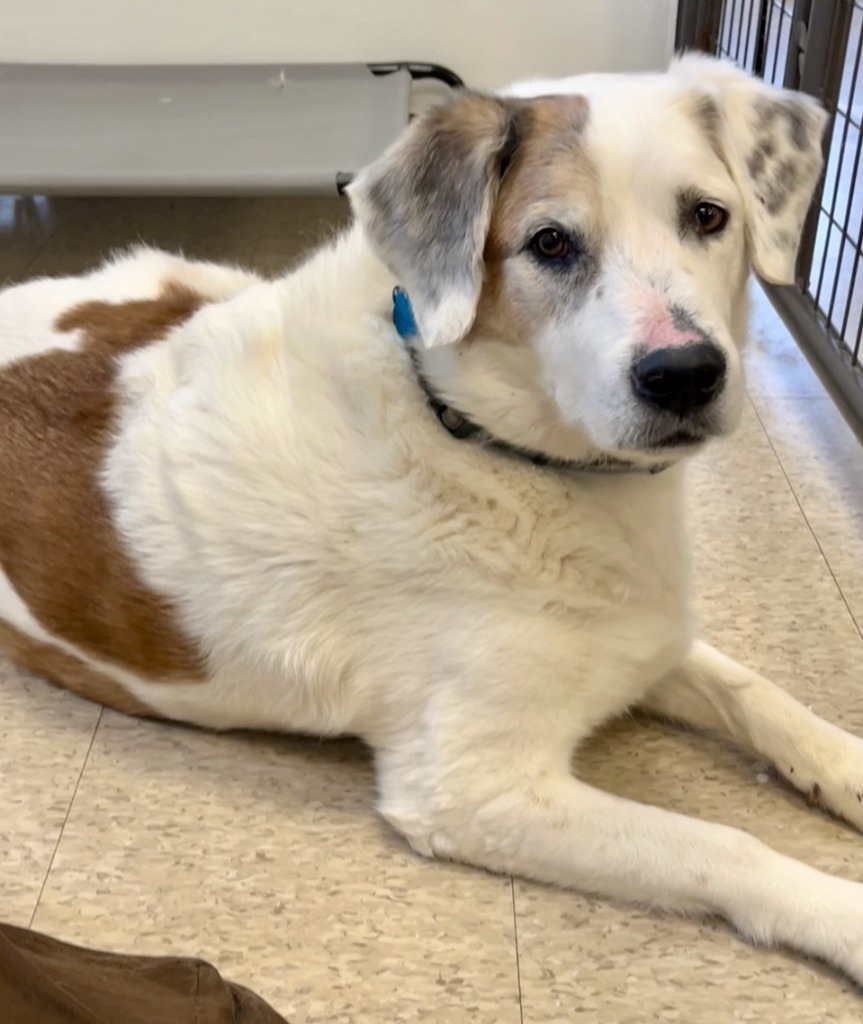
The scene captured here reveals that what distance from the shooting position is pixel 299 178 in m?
2.87

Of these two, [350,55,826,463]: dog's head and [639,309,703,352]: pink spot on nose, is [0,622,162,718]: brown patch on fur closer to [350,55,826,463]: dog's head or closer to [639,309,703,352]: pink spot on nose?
[350,55,826,463]: dog's head

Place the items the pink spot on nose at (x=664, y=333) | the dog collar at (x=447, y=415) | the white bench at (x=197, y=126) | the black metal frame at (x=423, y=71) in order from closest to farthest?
the pink spot on nose at (x=664, y=333) → the dog collar at (x=447, y=415) → the white bench at (x=197, y=126) → the black metal frame at (x=423, y=71)

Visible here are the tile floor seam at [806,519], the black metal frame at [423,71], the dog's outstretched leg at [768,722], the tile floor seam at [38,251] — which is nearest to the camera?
the dog's outstretched leg at [768,722]

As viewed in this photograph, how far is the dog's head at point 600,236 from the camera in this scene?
130 centimetres

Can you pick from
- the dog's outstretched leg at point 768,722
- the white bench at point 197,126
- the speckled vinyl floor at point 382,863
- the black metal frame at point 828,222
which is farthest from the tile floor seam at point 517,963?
the white bench at point 197,126

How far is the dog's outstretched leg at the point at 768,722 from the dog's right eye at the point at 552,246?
0.75 meters

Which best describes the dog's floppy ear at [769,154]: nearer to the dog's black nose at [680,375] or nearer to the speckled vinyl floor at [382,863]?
the dog's black nose at [680,375]

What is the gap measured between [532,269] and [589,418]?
7.8 inches

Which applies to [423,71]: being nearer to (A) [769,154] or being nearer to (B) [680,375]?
(A) [769,154]

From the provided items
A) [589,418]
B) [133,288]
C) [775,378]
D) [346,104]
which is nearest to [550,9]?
[346,104]

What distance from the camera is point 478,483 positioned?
1502 mm

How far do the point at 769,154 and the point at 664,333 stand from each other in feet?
1.31

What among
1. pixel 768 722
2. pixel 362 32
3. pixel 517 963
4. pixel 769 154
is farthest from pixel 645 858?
pixel 362 32

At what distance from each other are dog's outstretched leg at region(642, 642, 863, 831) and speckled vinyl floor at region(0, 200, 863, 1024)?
0.13ft
